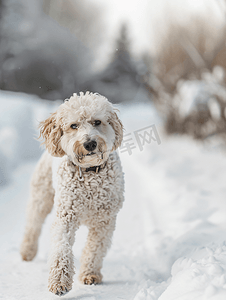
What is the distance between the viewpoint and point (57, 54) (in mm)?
7184

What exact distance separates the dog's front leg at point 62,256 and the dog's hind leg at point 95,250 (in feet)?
0.76

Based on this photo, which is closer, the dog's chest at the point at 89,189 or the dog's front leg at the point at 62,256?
the dog's front leg at the point at 62,256

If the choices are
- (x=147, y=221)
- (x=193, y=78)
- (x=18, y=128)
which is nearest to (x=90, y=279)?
(x=147, y=221)

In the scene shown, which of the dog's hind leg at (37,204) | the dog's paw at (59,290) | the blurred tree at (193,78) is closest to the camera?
the dog's paw at (59,290)

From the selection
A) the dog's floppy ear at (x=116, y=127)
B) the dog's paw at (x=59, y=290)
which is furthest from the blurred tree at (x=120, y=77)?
the dog's paw at (x=59, y=290)

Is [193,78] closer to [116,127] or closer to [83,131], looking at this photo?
[116,127]

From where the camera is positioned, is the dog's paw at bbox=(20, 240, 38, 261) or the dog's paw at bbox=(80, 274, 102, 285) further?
the dog's paw at bbox=(20, 240, 38, 261)

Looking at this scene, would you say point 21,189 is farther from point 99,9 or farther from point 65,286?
point 99,9

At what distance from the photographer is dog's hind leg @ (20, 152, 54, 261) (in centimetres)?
254

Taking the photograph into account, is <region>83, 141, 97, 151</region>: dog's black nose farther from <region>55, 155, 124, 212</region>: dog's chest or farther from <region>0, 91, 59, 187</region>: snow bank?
<region>0, 91, 59, 187</region>: snow bank

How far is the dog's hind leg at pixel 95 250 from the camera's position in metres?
2.12

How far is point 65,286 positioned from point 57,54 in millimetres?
6380

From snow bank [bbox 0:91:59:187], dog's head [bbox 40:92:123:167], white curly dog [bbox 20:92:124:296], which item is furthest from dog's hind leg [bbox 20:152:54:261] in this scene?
snow bank [bbox 0:91:59:187]

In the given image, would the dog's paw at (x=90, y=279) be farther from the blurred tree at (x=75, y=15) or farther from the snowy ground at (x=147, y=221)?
the blurred tree at (x=75, y=15)
